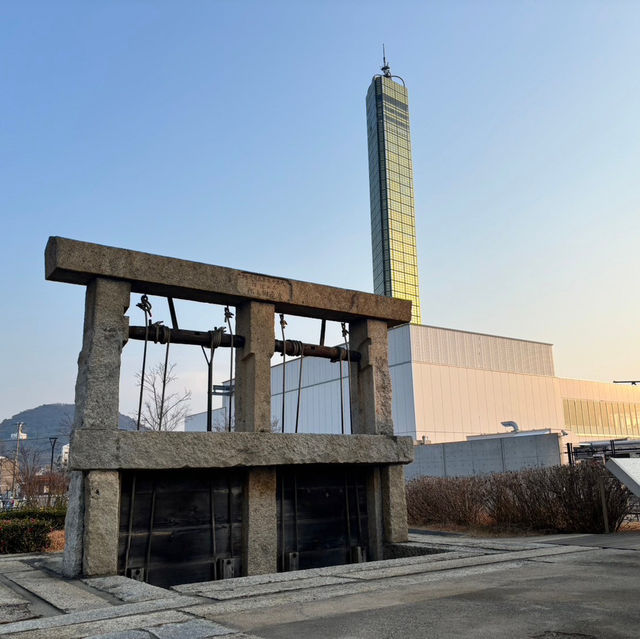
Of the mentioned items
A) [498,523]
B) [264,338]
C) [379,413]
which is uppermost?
[264,338]

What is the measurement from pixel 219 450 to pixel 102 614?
3554 mm

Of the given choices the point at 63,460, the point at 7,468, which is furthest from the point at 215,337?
the point at 7,468

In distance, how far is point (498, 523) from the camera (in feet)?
52.0

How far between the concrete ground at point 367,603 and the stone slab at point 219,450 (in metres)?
1.50

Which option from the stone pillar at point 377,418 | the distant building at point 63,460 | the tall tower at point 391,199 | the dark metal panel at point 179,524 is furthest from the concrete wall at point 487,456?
the tall tower at point 391,199

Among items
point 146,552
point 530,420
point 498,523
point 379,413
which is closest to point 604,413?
point 530,420

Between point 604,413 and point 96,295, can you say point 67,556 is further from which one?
point 604,413

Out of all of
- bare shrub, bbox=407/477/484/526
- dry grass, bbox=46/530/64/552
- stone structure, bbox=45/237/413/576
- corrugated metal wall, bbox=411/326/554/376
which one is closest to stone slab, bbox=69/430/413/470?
stone structure, bbox=45/237/413/576

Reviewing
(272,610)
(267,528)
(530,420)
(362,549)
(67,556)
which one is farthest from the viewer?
(530,420)

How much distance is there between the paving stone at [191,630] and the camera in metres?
4.40

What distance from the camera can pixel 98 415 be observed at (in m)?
8.21

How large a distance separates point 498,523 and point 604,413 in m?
41.0

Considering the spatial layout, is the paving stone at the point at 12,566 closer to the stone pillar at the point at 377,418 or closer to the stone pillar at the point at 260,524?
the stone pillar at the point at 260,524

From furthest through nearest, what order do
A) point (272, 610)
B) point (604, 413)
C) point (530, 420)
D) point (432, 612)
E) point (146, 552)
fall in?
point (604, 413) → point (530, 420) → point (146, 552) → point (272, 610) → point (432, 612)
